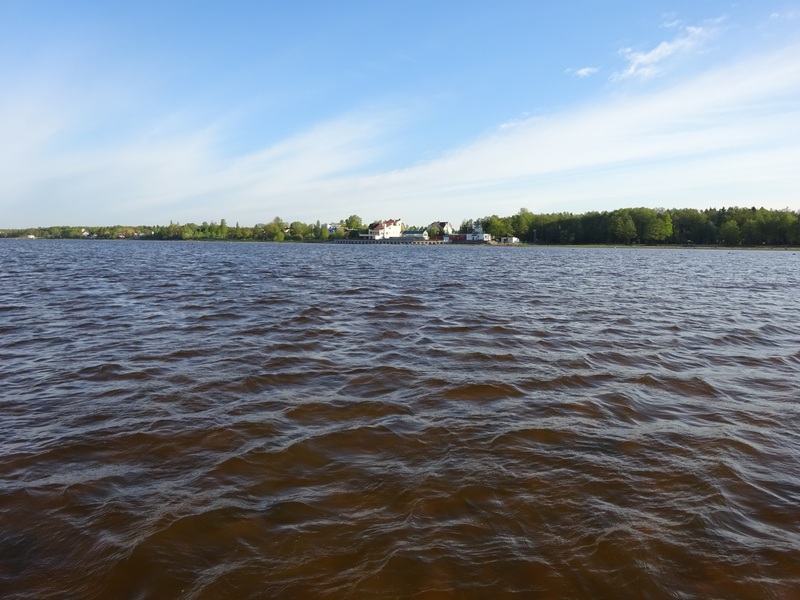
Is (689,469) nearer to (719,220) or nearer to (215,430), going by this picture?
(215,430)

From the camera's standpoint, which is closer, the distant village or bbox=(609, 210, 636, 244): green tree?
bbox=(609, 210, 636, 244): green tree

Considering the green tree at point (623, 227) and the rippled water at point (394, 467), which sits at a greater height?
the green tree at point (623, 227)

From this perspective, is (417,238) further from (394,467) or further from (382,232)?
(394,467)

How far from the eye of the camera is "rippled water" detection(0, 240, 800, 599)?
3525 millimetres

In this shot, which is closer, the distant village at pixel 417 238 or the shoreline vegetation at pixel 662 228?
the shoreline vegetation at pixel 662 228

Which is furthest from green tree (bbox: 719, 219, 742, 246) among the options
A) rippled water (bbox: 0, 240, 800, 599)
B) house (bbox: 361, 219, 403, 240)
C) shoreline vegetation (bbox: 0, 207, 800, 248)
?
rippled water (bbox: 0, 240, 800, 599)

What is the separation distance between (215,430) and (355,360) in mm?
3918

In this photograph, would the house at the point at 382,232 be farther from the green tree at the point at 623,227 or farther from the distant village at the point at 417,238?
the green tree at the point at 623,227

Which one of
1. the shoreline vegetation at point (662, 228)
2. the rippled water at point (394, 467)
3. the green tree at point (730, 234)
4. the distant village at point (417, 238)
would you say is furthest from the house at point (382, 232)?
the rippled water at point (394, 467)

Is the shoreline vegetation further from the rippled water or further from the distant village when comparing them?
the rippled water

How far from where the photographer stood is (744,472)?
513cm

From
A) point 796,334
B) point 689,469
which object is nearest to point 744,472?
point 689,469

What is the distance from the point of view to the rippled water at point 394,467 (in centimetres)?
353

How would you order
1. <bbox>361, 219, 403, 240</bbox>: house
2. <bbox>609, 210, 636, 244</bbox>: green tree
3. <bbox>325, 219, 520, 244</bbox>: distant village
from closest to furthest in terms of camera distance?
<bbox>609, 210, 636, 244</bbox>: green tree
<bbox>325, 219, 520, 244</bbox>: distant village
<bbox>361, 219, 403, 240</bbox>: house
